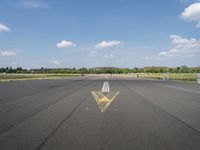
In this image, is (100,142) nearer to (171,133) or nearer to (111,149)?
(111,149)

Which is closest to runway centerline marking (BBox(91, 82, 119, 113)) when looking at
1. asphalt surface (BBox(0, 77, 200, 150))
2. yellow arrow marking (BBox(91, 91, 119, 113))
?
yellow arrow marking (BBox(91, 91, 119, 113))

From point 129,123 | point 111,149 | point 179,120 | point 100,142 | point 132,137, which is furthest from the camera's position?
point 179,120

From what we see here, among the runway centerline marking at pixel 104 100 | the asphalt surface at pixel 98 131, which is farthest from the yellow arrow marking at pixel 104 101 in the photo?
the asphalt surface at pixel 98 131

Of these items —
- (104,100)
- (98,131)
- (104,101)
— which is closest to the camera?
(98,131)

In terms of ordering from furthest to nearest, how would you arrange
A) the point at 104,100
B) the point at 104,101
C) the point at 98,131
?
the point at 104,100, the point at 104,101, the point at 98,131

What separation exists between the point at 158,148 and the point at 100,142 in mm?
1311

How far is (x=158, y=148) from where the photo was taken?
200 inches

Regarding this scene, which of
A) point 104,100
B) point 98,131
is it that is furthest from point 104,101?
point 98,131

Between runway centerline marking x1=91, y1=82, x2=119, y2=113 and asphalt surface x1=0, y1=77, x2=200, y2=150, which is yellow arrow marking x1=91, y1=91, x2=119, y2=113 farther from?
asphalt surface x1=0, y1=77, x2=200, y2=150

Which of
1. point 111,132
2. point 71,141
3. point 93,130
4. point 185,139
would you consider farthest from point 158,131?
point 71,141

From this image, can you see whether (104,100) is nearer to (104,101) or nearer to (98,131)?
(104,101)

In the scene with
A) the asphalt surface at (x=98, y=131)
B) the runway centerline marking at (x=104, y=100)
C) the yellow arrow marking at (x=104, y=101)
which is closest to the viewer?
the asphalt surface at (x=98, y=131)

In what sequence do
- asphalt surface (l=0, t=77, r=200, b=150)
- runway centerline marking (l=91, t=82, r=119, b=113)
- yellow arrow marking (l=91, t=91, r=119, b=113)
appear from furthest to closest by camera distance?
runway centerline marking (l=91, t=82, r=119, b=113) < yellow arrow marking (l=91, t=91, r=119, b=113) < asphalt surface (l=0, t=77, r=200, b=150)

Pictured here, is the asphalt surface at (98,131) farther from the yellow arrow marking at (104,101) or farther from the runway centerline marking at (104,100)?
the runway centerline marking at (104,100)
